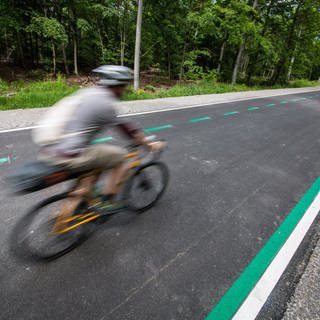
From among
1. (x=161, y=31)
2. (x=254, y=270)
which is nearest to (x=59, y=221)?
(x=254, y=270)

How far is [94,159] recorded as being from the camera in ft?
7.35

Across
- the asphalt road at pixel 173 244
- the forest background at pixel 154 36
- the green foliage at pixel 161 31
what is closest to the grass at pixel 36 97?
the forest background at pixel 154 36

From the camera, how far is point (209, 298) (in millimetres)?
1976

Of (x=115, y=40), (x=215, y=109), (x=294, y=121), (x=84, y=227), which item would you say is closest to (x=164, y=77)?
(x=115, y=40)

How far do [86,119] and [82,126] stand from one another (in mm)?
78

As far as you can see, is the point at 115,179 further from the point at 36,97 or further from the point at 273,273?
the point at 36,97

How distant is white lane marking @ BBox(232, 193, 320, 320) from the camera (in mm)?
1886

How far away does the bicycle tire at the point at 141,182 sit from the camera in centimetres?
285

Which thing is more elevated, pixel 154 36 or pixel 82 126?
pixel 154 36

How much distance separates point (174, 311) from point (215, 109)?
936 cm

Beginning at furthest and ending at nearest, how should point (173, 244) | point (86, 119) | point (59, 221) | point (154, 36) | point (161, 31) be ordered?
point (154, 36), point (161, 31), point (173, 244), point (59, 221), point (86, 119)

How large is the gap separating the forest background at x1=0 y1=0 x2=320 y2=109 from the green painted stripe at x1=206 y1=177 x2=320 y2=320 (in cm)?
923

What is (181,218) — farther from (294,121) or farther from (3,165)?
(294,121)

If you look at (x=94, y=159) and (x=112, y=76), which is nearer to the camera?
(x=112, y=76)
